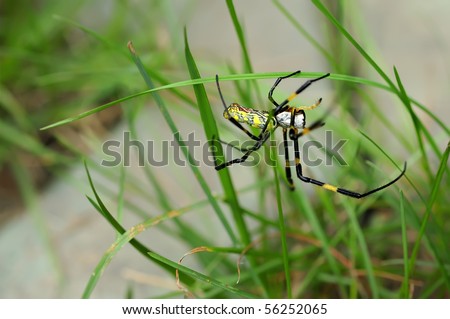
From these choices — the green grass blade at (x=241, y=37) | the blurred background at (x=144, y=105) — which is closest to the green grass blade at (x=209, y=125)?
the green grass blade at (x=241, y=37)

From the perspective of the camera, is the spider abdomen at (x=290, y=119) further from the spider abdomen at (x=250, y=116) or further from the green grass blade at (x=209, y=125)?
the green grass blade at (x=209, y=125)

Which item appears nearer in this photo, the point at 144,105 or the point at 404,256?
the point at 404,256

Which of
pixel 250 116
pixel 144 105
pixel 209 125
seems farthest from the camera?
pixel 144 105

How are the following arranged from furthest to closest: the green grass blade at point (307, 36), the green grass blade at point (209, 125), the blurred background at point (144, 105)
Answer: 1. the blurred background at point (144, 105)
2. the green grass blade at point (307, 36)
3. the green grass blade at point (209, 125)

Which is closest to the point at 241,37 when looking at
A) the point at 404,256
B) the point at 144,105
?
the point at 404,256

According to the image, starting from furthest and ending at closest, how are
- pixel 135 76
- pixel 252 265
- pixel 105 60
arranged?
pixel 105 60, pixel 135 76, pixel 252 265

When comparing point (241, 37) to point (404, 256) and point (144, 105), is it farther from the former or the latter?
point (144, 105)

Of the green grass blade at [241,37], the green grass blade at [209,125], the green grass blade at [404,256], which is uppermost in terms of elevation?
the green grass blade at [241,37]

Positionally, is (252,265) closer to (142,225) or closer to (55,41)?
(142,225)
